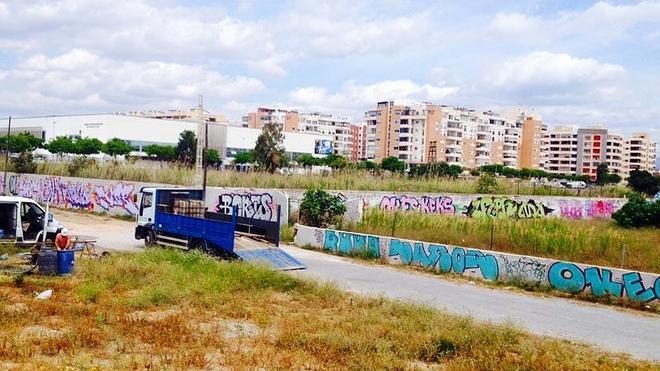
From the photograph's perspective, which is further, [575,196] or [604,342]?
[575,196]

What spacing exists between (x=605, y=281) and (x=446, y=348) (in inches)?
308

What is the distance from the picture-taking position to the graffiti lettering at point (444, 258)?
20.0 meters

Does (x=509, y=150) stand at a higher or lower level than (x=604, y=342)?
higher

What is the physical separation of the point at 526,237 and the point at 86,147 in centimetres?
5284

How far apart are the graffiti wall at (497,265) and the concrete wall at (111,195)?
5279mm

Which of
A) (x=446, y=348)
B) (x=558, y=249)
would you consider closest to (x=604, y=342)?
(x=446, y=348)

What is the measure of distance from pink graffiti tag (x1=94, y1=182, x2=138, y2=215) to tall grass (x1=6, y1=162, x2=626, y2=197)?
2412 mm

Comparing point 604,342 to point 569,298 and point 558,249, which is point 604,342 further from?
point 558,249

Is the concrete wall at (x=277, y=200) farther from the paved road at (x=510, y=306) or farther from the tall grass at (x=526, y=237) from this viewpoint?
the paved road at (x=510, y=306)

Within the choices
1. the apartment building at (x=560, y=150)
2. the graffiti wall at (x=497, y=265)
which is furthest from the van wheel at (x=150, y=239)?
the apartment building at (x=560, y=150)

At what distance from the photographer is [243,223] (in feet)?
74.2

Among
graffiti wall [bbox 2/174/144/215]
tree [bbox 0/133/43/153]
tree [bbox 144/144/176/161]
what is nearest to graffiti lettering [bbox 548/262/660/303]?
graffiti wall [bbox 2/174/144/215]

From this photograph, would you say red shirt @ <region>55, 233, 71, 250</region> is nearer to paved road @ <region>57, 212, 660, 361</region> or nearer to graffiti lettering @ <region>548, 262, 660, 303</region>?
paved road @ <region>57, 212, 660, 361</region>

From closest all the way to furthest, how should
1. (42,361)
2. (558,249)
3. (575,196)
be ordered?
(42,361) < (558,249) < (575,196)
